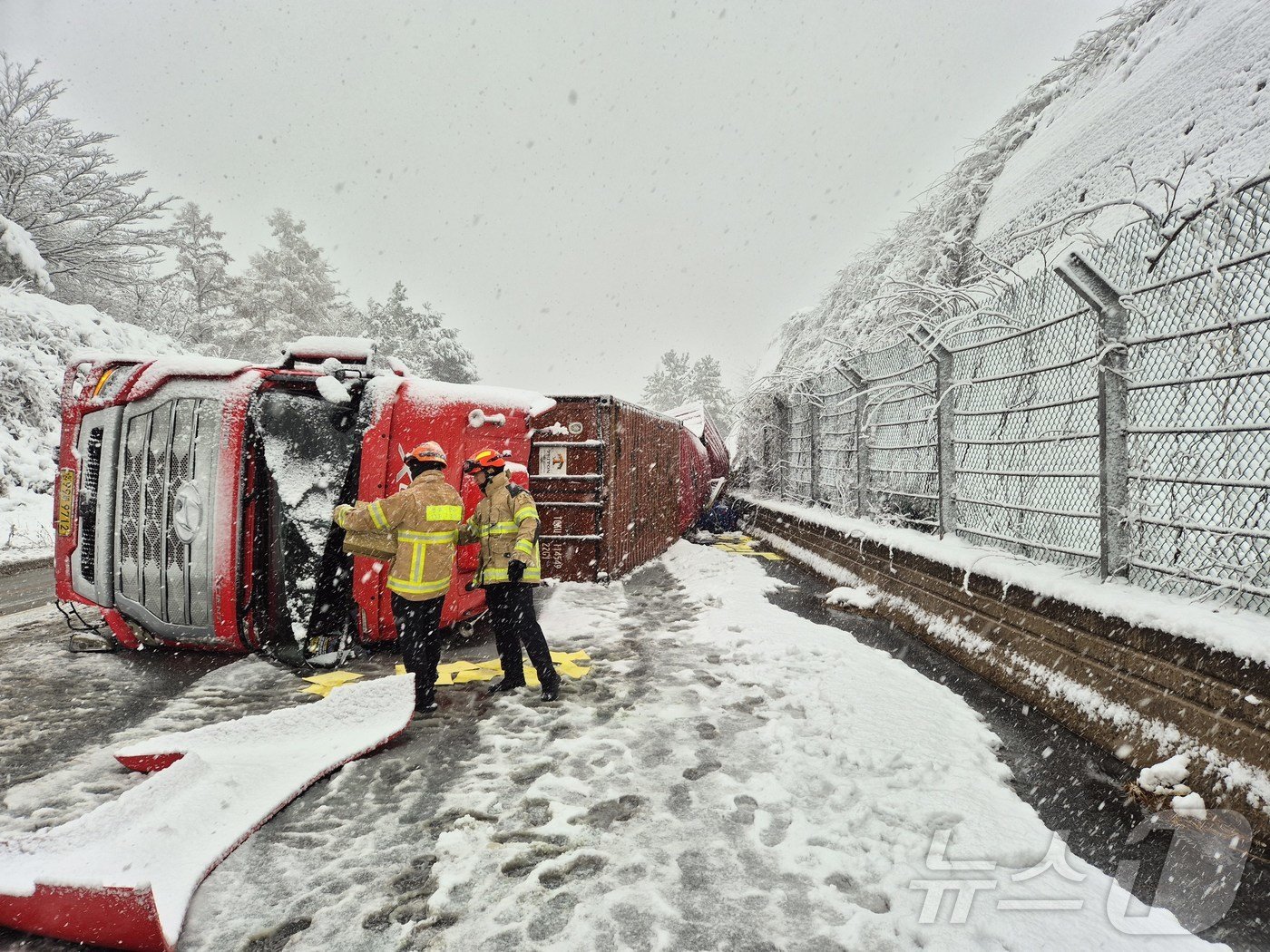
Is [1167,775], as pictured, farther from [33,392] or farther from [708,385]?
[708,385]

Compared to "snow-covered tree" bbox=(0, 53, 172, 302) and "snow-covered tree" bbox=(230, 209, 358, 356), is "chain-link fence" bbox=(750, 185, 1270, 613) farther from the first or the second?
"snow-covered tree" bbox=(230, 209, 358, 356)

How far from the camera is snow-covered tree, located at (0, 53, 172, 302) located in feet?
62.3

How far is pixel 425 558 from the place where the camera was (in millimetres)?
4312

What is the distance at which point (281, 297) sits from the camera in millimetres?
36656

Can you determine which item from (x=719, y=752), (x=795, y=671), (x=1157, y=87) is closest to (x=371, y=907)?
(x=719, y=752)

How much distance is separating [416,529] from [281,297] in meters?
39.1

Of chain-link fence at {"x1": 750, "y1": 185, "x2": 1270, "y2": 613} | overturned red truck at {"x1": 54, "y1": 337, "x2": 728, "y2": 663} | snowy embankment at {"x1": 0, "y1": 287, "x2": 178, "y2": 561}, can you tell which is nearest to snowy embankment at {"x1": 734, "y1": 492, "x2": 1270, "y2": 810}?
chain-link fence at {"x1": 750, "y1": 185, "x2": 1270, "y2": 613}

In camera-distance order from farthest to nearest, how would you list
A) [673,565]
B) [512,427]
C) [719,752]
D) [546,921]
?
[673,565], [512,427], [719,752], [546,921]

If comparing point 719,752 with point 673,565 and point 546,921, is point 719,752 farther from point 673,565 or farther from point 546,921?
point 673,565

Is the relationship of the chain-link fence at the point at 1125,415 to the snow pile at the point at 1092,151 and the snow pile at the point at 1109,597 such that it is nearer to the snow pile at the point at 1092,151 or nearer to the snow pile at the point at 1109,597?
the snow pile at the point at 1109,597

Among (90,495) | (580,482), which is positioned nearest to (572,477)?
(580,482)

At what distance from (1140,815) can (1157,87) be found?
9118 millimetres

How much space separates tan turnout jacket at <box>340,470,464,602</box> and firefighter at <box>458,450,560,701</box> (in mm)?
350

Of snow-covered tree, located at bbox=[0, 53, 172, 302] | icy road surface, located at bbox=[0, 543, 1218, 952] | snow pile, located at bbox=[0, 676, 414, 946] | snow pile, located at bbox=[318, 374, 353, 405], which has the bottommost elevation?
icy road surface, located at bbox=[0, 543, 1218, 952]
